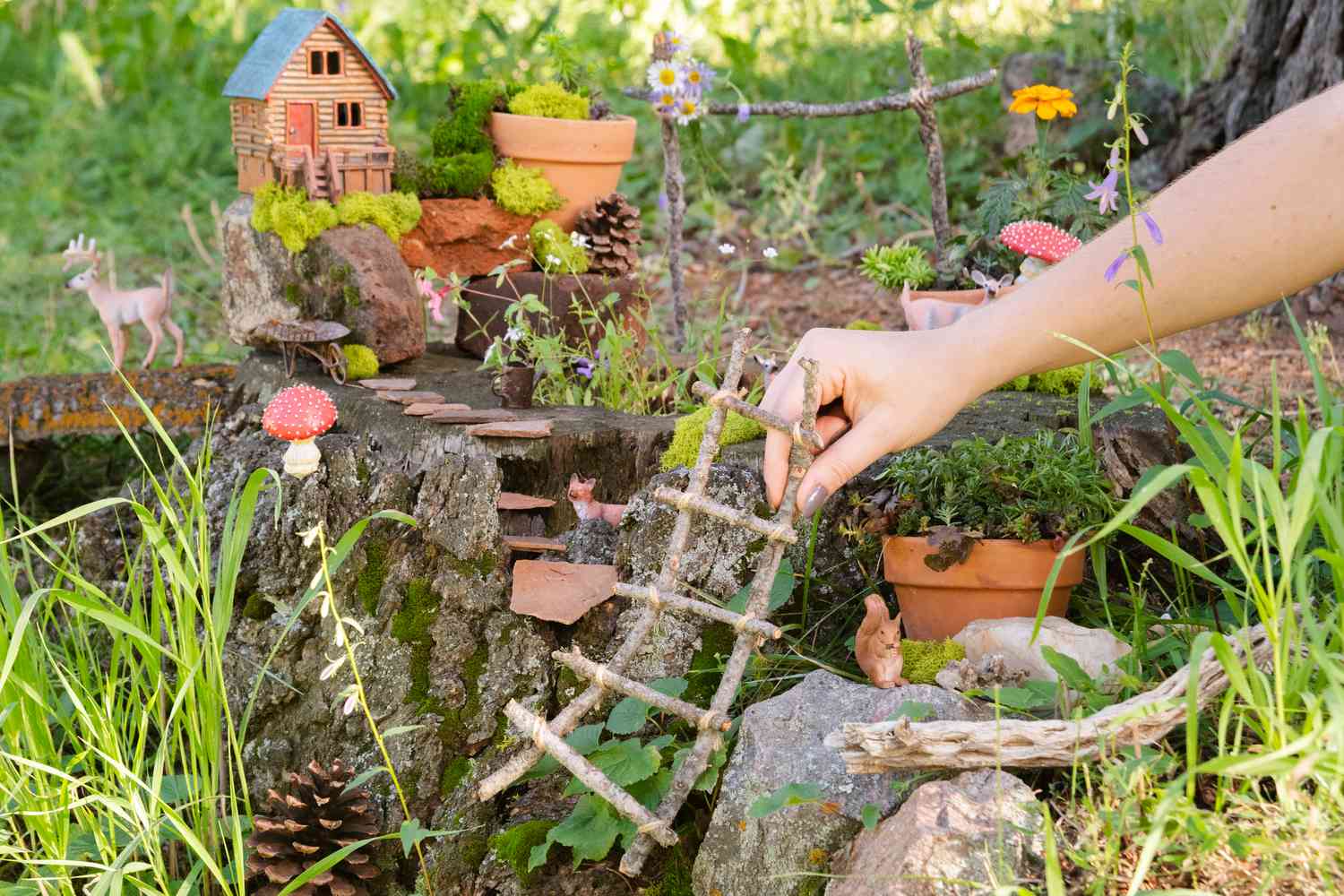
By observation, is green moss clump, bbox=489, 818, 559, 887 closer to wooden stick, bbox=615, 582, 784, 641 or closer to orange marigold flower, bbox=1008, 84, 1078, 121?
wooden stick, bbox=615, 582, 784, 641

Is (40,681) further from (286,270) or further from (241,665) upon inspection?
(286,270)

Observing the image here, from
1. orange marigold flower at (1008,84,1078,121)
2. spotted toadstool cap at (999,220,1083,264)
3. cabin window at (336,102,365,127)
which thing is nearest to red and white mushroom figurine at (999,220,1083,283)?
spotted toadstool cap at (999,220,1083,264)

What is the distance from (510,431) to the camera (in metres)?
2.95

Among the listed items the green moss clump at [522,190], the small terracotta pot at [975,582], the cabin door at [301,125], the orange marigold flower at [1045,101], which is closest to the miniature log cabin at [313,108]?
the cabin door at [301,125]

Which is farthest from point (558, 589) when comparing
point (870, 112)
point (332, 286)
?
point (870, 112)

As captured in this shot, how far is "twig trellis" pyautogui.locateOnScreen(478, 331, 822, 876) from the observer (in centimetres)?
227

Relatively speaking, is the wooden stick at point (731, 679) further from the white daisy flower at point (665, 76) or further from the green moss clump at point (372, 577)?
the white daisy flower at point (665, 76)

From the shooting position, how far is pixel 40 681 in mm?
2531

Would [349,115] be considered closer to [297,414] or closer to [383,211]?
[383,211]

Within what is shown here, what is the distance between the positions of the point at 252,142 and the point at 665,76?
1.20 m

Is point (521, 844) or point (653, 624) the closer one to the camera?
point (653, 624)

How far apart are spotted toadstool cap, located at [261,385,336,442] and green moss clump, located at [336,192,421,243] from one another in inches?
37.6

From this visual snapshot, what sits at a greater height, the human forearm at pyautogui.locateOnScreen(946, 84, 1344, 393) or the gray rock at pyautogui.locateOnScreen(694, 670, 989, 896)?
the human forearm at pyautogui.locateOnScreen(946, 84, 1344, 393)

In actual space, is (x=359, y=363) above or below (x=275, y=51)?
below
